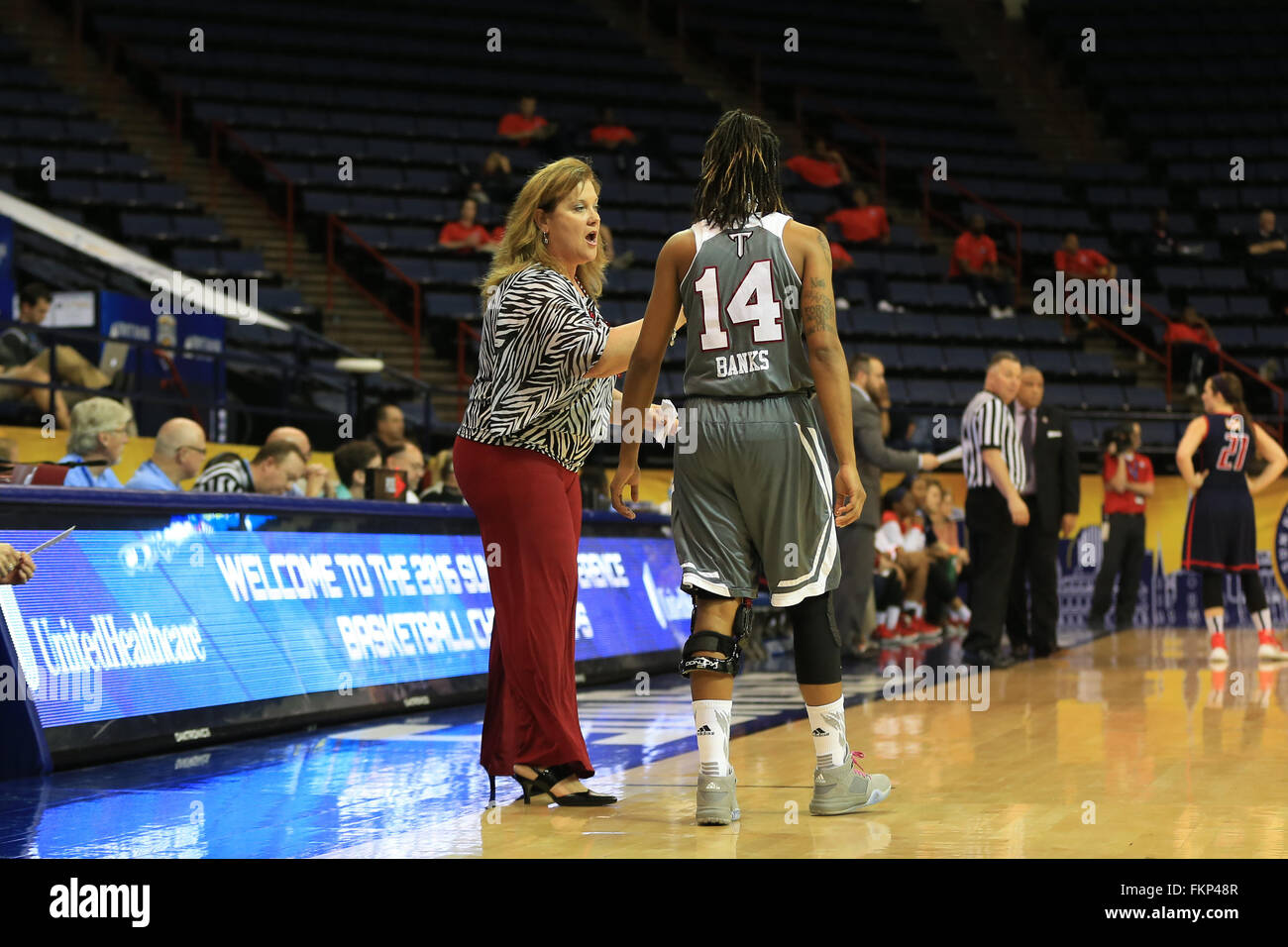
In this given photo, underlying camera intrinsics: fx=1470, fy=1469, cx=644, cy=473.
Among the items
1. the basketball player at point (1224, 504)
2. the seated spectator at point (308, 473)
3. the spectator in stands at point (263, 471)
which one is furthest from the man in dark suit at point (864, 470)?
the spectator in stands at point (263, 471)

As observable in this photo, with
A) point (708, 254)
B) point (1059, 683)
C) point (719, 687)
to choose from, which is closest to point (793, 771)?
point (719, 687)

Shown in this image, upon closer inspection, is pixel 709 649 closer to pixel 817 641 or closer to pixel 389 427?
pixel 817 641

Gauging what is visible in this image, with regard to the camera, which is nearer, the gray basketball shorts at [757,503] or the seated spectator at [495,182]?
the gray basketball shorts at [757,503]

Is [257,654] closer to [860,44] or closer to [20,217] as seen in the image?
[20,217]

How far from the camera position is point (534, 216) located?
4.14 metres

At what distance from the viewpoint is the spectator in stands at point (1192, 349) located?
15.3m

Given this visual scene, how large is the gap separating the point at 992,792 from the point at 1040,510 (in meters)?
5.54

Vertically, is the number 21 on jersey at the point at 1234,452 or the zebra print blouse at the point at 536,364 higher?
the zebra print blouse at the point at 536,364

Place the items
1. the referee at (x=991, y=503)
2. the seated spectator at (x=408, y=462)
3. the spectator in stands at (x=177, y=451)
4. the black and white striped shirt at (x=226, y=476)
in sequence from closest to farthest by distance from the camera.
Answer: the spectator in stands at (x=177, y=451)
the black and white striped shirt at (x=226, y=476)
the seated spectator at (x=408, y=462)
the referee at (x=991, y=503)

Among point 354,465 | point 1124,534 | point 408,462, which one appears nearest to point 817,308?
point 354,465

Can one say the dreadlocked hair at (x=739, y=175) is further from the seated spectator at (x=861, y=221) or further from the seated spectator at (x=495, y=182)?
the seated spectator at (x=861, y=221)

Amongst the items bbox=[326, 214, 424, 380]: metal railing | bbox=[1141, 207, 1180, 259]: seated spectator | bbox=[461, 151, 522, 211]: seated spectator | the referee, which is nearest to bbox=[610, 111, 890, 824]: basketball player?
the referee

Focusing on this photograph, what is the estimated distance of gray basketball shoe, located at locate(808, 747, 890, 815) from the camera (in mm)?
3807

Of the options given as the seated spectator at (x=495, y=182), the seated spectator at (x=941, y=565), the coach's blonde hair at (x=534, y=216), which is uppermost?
the seated spectator at (x=495, y=182)
